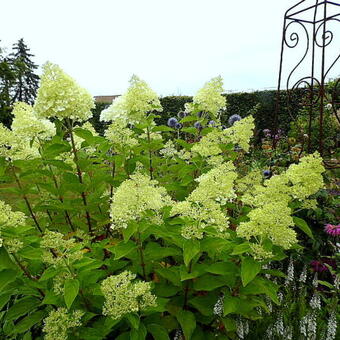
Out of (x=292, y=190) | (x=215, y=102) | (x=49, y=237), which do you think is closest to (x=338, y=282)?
(x=292, y=190)

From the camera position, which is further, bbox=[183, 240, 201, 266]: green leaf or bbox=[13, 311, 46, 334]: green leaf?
bbox=[13, 311, 46, 334]: green leaf

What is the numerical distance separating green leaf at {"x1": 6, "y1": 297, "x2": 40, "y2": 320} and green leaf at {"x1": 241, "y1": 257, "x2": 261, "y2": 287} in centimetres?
115

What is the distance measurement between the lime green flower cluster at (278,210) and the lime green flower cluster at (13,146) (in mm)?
1460

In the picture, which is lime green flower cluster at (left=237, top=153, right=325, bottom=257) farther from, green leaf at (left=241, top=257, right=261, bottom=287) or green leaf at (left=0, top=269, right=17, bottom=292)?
green leaf at (left=0, top=269, right=17, bottom=292)

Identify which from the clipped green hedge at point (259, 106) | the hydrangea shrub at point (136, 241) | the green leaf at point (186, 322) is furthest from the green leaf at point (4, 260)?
the clipped green hedge at point (259, 106)

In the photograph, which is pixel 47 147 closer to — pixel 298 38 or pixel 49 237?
pixel 49 237

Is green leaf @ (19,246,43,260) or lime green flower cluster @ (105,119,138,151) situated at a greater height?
lime green flower cluster @ (105,119,138,151)

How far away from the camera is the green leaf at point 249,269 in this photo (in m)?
1.73

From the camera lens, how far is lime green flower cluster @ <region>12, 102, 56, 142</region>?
8.00ft

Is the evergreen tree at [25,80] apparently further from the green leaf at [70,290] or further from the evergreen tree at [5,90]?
the green leaf at [70,290]

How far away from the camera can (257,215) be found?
5.94ft

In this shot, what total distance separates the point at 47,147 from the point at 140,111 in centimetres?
73

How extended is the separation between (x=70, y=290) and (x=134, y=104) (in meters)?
1.50

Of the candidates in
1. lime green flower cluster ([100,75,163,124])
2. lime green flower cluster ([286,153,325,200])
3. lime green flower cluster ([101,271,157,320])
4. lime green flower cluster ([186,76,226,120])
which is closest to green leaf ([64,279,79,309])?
lime green flower cluster ([101,271,157,320])
